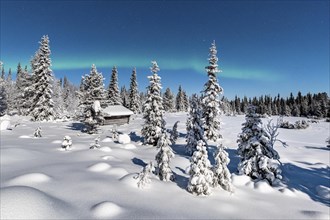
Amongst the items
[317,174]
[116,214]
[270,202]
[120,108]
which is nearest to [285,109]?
[120,108]

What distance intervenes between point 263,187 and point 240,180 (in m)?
1.43

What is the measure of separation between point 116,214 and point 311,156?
76.7ft

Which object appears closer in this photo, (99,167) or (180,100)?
(99,167)

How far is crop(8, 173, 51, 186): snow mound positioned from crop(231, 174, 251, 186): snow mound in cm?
1073

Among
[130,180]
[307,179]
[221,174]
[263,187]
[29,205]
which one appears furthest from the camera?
[307,179]

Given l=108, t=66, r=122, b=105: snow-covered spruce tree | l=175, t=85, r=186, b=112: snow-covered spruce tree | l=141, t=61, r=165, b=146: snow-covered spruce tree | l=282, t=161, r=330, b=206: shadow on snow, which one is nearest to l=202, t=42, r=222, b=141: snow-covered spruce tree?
l=141, t=61, r=165, b=146: snow-covered spruce tree

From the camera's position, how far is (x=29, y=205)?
704cm

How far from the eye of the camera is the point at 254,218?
28.8ft

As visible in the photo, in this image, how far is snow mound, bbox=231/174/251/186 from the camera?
14.2 metres

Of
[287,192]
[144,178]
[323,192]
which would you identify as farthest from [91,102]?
[323,192]

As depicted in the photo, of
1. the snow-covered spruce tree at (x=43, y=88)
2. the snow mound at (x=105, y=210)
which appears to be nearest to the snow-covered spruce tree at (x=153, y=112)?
the snow mound at (x=105, y=210)

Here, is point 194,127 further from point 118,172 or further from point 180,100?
point 180,100

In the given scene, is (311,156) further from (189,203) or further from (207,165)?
(189,203)

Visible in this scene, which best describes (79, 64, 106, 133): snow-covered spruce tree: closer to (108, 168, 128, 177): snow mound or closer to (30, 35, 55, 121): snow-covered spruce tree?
(30, 35, 55, 121): snow-covered spruce tree
